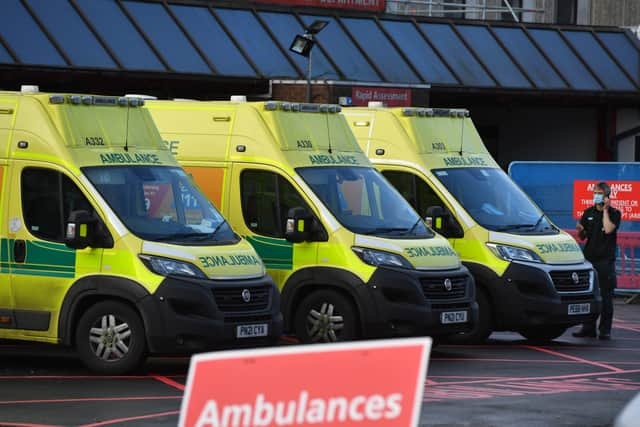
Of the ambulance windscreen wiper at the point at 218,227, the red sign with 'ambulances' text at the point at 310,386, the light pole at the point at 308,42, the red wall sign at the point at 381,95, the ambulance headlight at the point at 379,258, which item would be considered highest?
the light pole at the point at 308,42

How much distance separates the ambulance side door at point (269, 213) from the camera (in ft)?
52.1

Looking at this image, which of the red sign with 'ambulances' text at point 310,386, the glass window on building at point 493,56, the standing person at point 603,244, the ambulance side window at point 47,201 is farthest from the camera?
the glass window on building at point 493,56

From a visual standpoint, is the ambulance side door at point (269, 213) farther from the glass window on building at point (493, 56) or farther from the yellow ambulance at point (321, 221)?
the glass window on building at point (493, 56)

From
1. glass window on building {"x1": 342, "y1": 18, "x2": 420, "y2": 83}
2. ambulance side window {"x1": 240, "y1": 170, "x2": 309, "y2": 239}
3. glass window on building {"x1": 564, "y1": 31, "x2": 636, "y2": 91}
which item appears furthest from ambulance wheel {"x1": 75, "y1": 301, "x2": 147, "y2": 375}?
glass window on building {"x1": 564, "y1": 31, "x2": 636, "y2": 91}

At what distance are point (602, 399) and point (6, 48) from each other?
53.4 ft

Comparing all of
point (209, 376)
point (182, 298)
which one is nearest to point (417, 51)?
point (182, 298)

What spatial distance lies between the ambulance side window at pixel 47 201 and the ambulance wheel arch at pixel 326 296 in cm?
256

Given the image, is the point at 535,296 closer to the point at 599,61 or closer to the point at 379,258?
the point at 379,258

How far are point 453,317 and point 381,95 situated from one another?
9.91m

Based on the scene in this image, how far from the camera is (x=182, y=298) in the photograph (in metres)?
13.8

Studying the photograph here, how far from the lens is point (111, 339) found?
13984 millimetres

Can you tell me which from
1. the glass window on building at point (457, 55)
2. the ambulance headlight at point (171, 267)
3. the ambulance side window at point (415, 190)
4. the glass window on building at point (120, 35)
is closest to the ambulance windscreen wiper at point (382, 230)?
the ambulance side window at point (415, 190)

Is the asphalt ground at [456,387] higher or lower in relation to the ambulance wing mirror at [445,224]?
lower

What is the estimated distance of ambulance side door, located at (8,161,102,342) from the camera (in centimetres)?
1423
